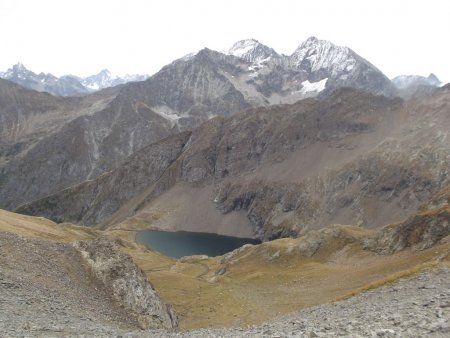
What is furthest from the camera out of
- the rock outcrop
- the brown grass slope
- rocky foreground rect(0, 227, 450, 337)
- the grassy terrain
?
the brown grass slope

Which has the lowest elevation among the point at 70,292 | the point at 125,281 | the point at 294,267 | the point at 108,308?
the point at 294,267

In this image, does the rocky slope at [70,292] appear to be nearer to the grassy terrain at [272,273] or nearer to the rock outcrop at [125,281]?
the rock outcrop at [125,281]

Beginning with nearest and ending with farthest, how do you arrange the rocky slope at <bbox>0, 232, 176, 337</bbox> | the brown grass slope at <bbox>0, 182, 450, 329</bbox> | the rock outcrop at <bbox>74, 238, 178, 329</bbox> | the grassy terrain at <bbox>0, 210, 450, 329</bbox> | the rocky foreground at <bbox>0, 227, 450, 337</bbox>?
the rocky foreground at <bbox>0, 227, 450, 337</bbox>, the rocky slope at <bbox>0, 232, 176, 337</bbox>, the rock outcrop at <bbox>74, 238, 178, 329</bbox>, the grassy terrain at <bbox>0, 210, 450, 329</bbox>, the brown grass slope at <bbox>0, 182, 450, 329</bbox>

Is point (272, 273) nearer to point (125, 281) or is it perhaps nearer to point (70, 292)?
point (125, 281)

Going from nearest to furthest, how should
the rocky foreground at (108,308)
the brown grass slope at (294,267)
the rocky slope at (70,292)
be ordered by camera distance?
Result: the rocky foreground at (108,308) → the rocky slope at (70,292) → the brown grass slope at (294,267)

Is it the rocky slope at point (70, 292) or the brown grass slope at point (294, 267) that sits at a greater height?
the rocky slope at point (70, 292)

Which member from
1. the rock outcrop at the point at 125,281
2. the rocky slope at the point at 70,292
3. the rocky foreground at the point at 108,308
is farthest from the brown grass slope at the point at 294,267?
the rock outcrop at the point at 125,281

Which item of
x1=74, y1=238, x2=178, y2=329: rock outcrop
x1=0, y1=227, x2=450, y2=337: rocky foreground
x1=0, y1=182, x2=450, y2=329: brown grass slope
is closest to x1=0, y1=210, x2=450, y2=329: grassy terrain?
x1=0, y1=182, x2=450, y2=329: brown grass slope

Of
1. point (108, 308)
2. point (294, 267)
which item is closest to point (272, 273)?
point (294, 267)

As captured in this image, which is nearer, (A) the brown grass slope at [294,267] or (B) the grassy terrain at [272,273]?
(B) the grassy terrain at [272,273]

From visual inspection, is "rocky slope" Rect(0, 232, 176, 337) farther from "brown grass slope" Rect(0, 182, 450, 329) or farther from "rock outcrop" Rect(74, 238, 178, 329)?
"brown grass slope" Rect(0, 182, 450, 329)

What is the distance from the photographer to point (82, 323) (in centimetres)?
3306

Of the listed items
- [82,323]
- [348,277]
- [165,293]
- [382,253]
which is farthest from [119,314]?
[382,253]

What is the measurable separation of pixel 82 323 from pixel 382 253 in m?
77.1
